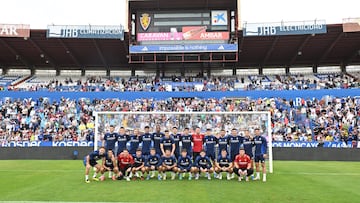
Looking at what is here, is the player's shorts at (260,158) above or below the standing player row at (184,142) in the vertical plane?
below

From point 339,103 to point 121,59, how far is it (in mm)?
21407

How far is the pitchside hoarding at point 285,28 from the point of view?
2941 cm

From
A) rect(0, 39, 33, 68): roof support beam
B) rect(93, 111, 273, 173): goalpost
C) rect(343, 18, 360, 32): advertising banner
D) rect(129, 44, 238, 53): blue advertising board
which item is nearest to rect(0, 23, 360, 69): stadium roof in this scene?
rect(0, 39, 33, 68): roof support beam

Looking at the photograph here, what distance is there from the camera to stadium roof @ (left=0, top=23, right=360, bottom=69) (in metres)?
32.0

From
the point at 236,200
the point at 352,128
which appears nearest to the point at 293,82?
the point at 352,128

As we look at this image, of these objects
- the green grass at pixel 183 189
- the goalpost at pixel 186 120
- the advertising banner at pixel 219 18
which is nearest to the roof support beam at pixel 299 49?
the advertising banner at pixel 219 18

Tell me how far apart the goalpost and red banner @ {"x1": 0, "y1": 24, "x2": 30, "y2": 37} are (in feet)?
61.2

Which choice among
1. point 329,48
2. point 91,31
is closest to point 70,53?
point 91,31

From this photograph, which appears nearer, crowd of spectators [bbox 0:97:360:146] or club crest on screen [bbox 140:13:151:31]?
crowd of spectators [bbox 0:97:360:146]

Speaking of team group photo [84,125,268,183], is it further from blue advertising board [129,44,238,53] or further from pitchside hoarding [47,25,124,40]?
pitchside hoarding [47,25,124,40]

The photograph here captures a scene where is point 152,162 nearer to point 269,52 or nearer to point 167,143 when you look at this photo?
point 167,143

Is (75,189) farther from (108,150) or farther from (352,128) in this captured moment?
(352,128)

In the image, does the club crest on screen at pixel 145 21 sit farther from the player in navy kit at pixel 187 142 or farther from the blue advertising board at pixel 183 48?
the player in navy kit at pixel 187 142

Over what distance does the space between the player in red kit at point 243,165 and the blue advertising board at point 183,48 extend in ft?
61.6
